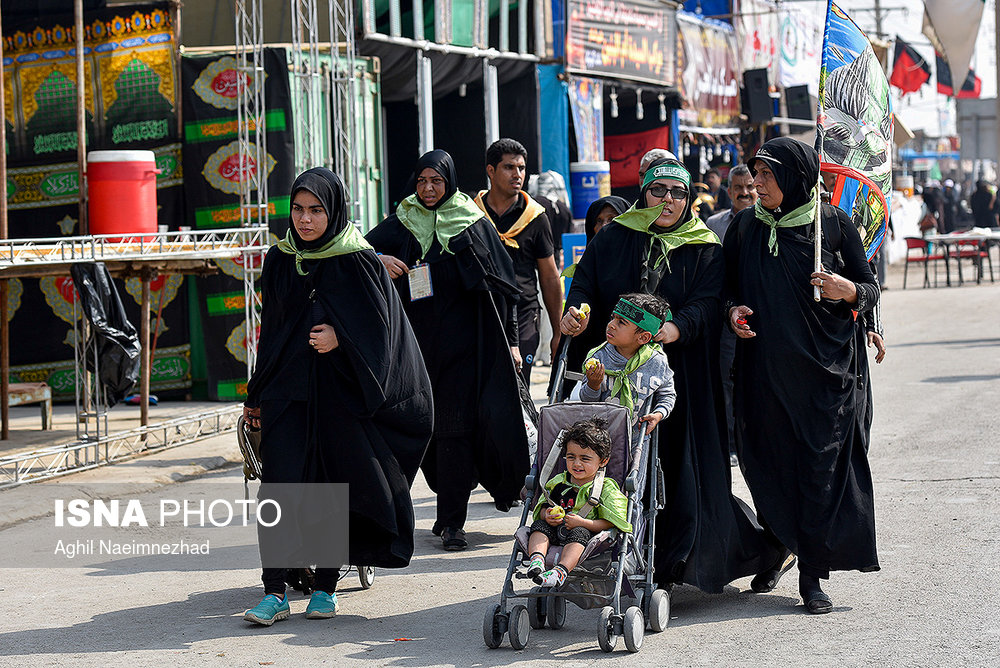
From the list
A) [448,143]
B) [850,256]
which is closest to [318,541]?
[850,256]

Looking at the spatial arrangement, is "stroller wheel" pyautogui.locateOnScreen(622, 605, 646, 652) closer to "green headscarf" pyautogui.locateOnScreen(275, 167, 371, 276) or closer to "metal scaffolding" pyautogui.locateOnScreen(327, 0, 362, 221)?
"green headscarf" pyautogui.locateOnScreen(275, 167, 371, 276)

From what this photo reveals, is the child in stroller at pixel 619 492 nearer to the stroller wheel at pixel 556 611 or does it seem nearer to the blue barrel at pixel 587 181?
the stroller wheel at pixel 556 611

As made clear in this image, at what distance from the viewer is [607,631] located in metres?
4.59

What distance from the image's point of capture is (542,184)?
1301 centimetres

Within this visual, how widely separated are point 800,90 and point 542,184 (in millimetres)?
12263

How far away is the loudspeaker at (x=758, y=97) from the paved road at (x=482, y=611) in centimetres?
1492

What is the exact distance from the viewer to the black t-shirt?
739cm

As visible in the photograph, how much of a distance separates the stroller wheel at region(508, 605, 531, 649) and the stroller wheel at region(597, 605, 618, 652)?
0.26 m

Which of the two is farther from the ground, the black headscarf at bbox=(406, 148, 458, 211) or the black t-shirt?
the black headscarf at bbox=(406, 148, 458, 211)

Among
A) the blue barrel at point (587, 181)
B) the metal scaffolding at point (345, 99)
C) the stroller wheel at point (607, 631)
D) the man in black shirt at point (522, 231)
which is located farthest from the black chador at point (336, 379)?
the blue barrel at point (587, 181)

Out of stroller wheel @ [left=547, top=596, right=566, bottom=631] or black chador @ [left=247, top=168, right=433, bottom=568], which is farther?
black chador @ [left=247, top=168, right=433, bottom=568]

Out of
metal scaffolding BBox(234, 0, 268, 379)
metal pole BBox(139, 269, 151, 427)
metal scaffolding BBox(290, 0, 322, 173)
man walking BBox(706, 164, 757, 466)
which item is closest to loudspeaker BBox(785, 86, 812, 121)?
metal scaffolding BBox(290, 0, 322, 173)

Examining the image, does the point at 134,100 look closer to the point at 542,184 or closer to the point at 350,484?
the point at 542,184

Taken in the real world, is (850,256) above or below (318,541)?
above
